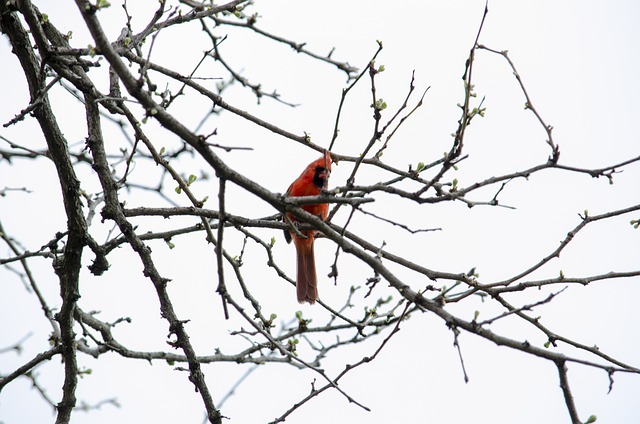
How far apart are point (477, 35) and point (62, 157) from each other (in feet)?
6.56

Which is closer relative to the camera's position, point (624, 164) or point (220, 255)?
point (220, 255)

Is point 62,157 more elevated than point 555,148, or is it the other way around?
point 62,157

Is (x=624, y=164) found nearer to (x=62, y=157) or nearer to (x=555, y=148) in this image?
(x=555, y=148)

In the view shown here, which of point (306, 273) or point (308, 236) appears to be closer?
point (308, 236)

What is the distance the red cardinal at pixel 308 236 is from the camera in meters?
4.90

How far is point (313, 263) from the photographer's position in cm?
525

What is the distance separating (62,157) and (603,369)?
2.51 meters

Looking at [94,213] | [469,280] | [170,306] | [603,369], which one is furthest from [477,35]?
[94,213]

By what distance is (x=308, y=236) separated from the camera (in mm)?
4926

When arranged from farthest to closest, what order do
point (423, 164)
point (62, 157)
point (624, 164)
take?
point (62, 157), point (423, 164), point (624, 164)

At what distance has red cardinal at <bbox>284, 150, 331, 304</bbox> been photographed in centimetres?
490

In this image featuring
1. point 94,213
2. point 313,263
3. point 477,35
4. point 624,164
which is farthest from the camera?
point 313,263

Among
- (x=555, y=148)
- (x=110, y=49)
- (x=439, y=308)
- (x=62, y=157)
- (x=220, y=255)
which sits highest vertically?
(x=62, y=157)

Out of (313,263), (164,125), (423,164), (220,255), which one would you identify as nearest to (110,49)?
(164,125)
